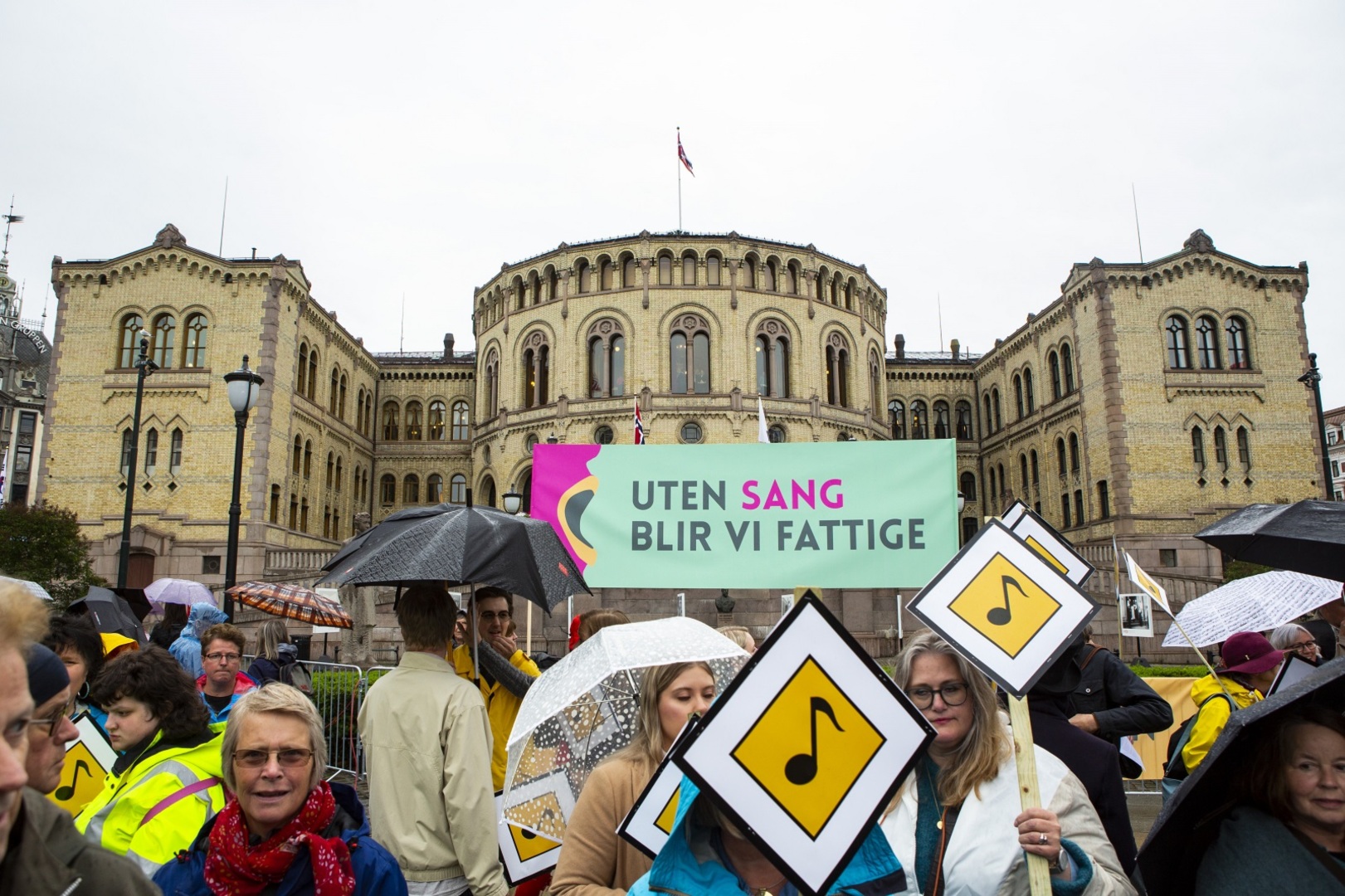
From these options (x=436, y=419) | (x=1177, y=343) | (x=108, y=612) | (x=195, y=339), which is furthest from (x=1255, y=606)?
(x=436, y=419)

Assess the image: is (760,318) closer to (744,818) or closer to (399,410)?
(399,410)

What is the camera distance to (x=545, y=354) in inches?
1625

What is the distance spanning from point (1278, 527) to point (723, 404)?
34.7 m

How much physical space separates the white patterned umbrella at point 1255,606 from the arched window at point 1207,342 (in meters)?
35.2

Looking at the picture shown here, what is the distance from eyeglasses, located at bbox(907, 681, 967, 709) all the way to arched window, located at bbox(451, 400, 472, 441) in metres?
46.2

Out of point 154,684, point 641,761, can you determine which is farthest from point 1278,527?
point 154,684

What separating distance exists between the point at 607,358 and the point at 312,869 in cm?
3799

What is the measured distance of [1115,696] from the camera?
181 inches

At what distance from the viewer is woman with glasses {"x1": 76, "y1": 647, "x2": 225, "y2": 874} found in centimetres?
300

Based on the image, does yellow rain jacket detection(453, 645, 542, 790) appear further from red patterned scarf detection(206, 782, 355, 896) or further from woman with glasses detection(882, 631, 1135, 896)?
woman with glasses detection(882, 631, 1135, 896)

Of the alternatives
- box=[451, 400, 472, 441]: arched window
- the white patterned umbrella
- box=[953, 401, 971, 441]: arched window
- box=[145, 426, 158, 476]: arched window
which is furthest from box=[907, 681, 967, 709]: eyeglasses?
box=[953, 401, 971, 441]: arched window

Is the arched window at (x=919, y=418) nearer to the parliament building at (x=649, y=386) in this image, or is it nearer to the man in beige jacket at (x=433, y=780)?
the parliament building at (x=649, y=386)

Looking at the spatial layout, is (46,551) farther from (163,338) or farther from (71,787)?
(71,787)

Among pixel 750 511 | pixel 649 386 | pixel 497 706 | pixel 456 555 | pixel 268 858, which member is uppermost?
pixel 649 386
